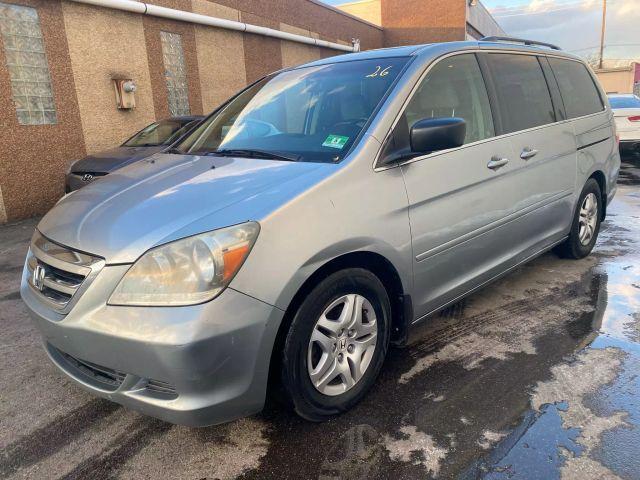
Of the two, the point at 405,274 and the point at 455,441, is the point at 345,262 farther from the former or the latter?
the point at 455,441

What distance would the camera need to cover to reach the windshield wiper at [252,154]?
272 centimetres

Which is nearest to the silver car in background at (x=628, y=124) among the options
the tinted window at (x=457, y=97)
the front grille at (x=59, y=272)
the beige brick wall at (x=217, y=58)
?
the beige brick wall at (x=217, y=58)

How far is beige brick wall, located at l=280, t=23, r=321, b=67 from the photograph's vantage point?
14.9m

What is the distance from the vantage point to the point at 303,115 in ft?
10.4

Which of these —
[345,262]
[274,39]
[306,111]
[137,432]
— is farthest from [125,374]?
[274,39]

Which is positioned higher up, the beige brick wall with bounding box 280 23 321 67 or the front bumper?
the beige brick wall with bounding box 280 23 321 67

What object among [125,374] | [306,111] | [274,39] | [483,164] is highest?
[274,39]

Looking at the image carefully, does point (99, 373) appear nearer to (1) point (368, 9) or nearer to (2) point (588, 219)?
(2) point (588, 219)

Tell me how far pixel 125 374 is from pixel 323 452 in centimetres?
94

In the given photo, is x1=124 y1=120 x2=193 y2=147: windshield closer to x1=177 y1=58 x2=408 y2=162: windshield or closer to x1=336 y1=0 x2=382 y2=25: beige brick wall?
x1=177 y1=58 x2=408 y2=162: windshield

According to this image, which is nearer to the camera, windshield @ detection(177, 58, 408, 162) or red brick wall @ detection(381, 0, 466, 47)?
windshield @ detection(177, 58, 408, 162)

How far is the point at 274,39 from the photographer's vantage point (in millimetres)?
14195

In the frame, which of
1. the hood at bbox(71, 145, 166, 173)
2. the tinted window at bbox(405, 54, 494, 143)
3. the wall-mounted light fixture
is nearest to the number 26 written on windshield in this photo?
the tinted window at bbox(405, 54, 494, 143)

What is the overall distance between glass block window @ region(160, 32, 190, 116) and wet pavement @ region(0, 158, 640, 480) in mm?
8676
